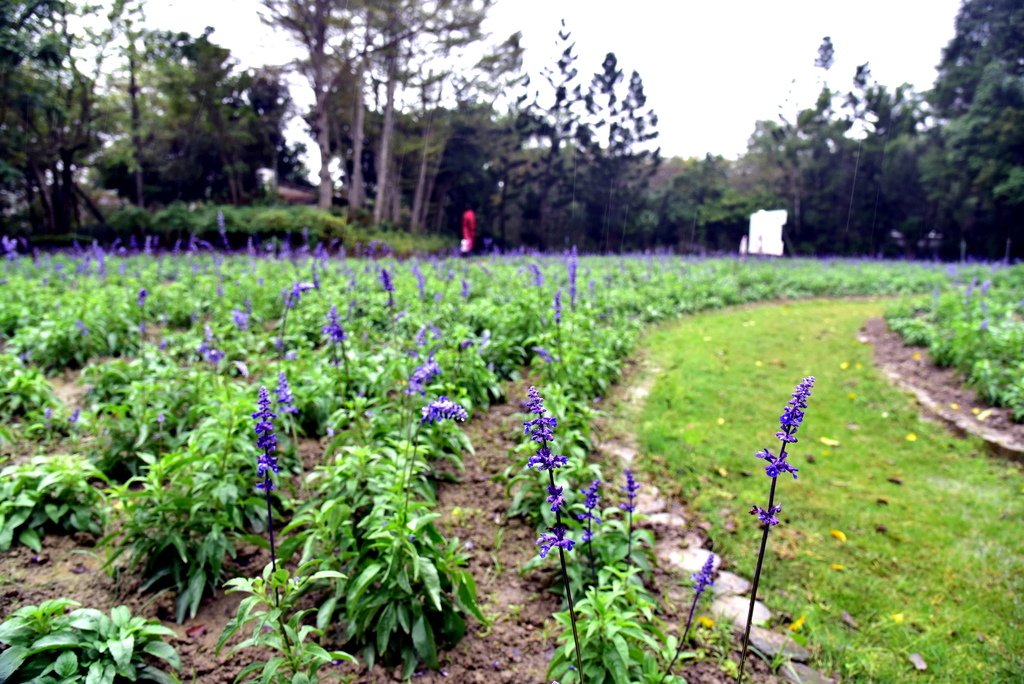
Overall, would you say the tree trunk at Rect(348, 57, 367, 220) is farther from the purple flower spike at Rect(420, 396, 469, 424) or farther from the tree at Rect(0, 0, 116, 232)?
the purple flower spike at Rect(420, 396, 469, 424)

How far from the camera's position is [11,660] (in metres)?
1.36

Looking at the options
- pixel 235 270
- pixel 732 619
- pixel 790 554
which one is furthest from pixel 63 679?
pixel 235 270

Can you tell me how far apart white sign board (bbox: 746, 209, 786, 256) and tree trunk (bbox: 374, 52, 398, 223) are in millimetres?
10831

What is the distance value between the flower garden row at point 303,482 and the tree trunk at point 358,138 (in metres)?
13.6

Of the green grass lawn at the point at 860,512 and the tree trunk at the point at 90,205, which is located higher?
the tree trunk at the point at 90,205

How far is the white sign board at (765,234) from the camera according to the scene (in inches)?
630

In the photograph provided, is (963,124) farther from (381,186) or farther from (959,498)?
(959,498)

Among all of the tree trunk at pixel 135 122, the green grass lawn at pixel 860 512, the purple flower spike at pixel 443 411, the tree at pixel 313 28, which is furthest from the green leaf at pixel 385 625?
the tree trunk at pixel 135 122

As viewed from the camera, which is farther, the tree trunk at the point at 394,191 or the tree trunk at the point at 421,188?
the tree trunk at the point at 394,191

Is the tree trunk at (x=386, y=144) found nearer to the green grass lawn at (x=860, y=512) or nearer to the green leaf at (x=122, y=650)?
the green grass lawn at (x=860, y=512)

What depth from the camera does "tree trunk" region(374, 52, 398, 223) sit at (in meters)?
16.2

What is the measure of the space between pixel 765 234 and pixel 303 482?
16506 millimetres

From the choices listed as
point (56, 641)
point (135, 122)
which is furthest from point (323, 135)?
point (56, 641)

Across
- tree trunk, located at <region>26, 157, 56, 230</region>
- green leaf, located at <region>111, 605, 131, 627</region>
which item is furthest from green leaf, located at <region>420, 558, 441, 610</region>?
tree trunk, located at <region>26, 157, 56, 230</region>
